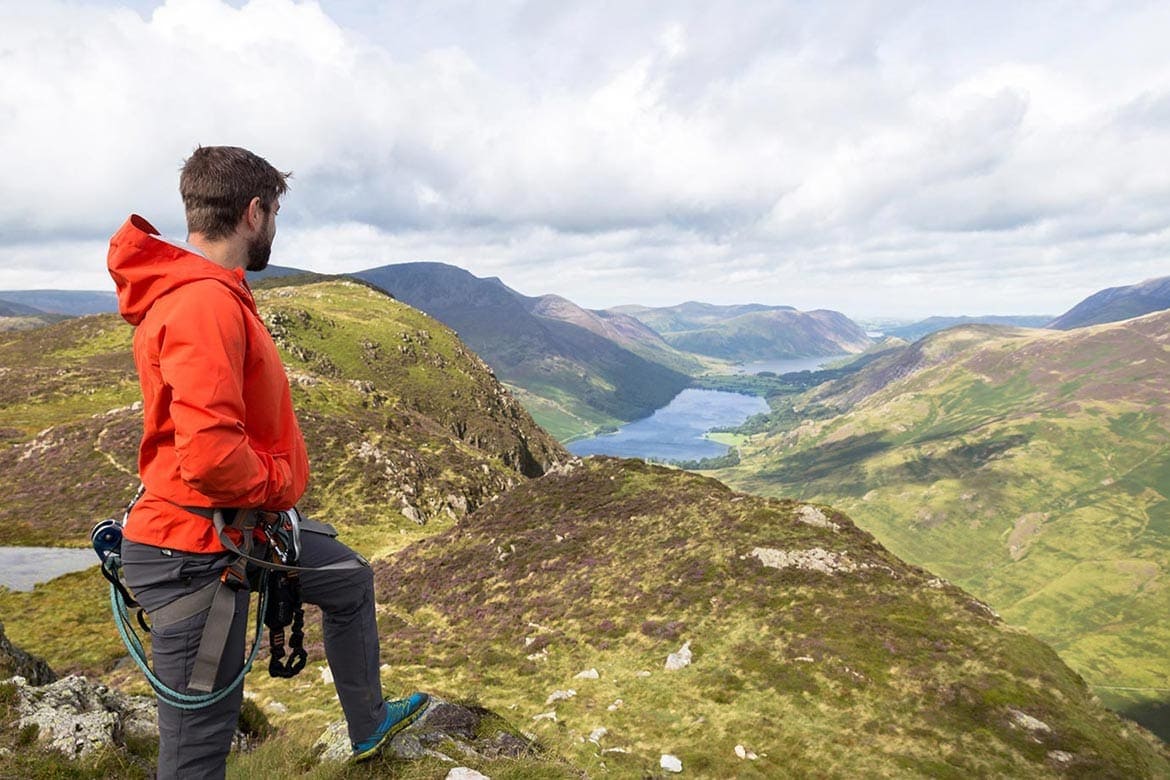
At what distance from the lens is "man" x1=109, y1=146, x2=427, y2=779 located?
422cm

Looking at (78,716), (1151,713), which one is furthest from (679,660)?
(1151,713)

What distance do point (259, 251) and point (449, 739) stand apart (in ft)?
24.5

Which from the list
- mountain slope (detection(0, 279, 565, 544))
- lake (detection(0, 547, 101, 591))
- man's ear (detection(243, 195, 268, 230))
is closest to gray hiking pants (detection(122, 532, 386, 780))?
man's ear (detection(243, 195, 268, 230))

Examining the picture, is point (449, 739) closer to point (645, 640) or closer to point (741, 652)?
point (741, 652)

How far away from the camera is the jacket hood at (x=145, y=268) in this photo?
443 cm

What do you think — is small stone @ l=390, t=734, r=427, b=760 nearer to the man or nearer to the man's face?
the man

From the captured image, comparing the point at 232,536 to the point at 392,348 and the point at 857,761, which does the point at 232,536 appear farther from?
the point at 392,348

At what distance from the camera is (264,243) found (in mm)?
5383

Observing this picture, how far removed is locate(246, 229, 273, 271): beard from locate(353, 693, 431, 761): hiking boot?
577cm

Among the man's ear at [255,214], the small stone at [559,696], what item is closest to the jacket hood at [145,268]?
the man's ear at [255,214]

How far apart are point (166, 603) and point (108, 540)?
3.65 ft

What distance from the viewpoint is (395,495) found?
75.4 meters

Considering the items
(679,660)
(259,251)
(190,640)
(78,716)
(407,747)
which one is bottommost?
(679,660)

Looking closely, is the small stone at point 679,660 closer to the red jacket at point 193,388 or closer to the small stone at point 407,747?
the small stone at point 407,747
